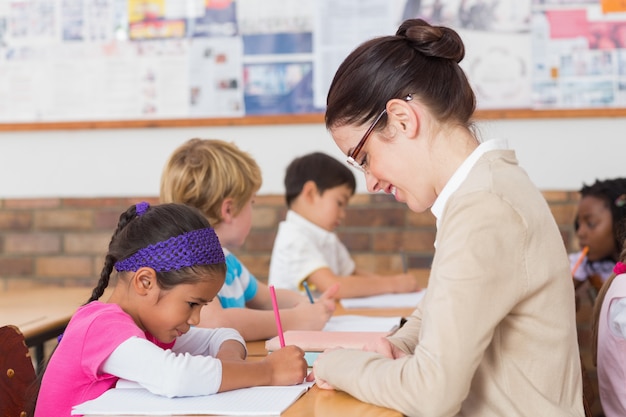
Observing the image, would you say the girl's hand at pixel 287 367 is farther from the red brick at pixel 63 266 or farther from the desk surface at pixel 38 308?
the red brick at pixel 63 266

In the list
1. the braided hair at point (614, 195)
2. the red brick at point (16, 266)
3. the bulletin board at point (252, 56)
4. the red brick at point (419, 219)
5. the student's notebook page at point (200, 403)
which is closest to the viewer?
the student's notebook page at point (200, 403)

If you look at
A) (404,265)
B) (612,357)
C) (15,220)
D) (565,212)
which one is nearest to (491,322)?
(612,357)

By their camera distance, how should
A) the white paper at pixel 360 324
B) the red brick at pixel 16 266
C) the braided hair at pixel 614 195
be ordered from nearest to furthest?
the white paper at pixel 360 324, the braided hair at pixel 614 195, the red brick at pixel 16 266

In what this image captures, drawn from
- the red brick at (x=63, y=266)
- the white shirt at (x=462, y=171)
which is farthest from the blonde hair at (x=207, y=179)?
the red brick at (x=63, y=266)

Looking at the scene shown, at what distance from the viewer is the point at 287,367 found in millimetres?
1424

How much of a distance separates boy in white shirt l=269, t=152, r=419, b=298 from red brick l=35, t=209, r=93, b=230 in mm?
1006

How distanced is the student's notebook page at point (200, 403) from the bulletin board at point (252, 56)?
2.16m

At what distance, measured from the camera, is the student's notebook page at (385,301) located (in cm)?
247

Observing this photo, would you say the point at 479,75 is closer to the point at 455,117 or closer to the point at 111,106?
the point at 111,106

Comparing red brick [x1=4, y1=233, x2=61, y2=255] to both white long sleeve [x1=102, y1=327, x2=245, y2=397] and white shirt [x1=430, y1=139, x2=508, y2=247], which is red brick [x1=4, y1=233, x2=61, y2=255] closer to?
white long sleeve [x1=102, y1=327, x2=245, y2=397]

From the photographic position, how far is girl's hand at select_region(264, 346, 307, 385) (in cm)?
141

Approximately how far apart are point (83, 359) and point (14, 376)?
0.24 metres

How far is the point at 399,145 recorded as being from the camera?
1.32 meters

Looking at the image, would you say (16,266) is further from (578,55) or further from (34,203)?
(578,55)
